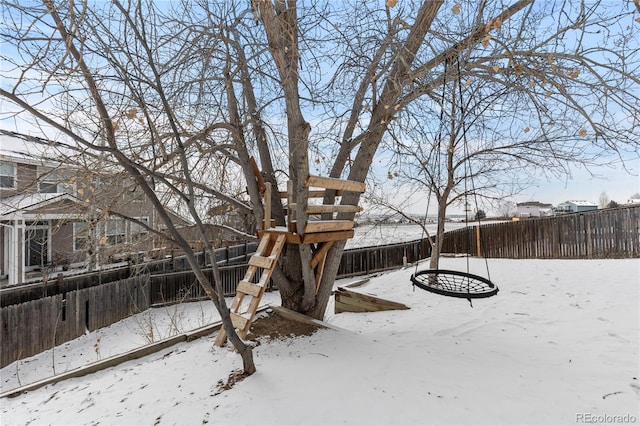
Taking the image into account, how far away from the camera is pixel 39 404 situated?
2.56 m

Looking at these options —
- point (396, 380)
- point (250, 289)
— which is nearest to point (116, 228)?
point (250, 289)

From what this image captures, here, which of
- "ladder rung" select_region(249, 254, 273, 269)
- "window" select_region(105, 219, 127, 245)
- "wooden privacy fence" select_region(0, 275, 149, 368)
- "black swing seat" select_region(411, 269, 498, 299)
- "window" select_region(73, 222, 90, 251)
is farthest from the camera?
Answer: "wooden privacy fence" select_region(0, 275, 149, 368)

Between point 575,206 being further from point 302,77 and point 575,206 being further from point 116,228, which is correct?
point 116,228

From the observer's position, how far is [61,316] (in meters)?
6.07

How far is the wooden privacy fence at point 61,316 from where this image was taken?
532cm

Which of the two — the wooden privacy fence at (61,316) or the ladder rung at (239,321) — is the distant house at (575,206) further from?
the wooden privacy fence at (61,316)

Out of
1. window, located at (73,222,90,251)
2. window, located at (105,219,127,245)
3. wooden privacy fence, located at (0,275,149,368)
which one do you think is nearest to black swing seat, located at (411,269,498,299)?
window, located at (73,222,90,251)

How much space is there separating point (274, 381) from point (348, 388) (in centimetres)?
60

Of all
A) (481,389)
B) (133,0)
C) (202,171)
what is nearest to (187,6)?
(133,0)

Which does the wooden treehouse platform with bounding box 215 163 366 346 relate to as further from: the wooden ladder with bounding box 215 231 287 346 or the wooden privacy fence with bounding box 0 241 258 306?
the wooden privacy fence with bounding box 0 241 258 306

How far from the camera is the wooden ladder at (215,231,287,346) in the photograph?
307cm

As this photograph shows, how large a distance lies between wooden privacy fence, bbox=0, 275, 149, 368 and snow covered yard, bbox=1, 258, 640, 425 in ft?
12.3

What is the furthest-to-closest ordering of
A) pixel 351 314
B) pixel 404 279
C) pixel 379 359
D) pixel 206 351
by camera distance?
pixel 404 279 → pixel 351 314 → pixel 206 351 → pixel 379 359

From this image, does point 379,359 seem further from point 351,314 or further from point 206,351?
point 351,314
